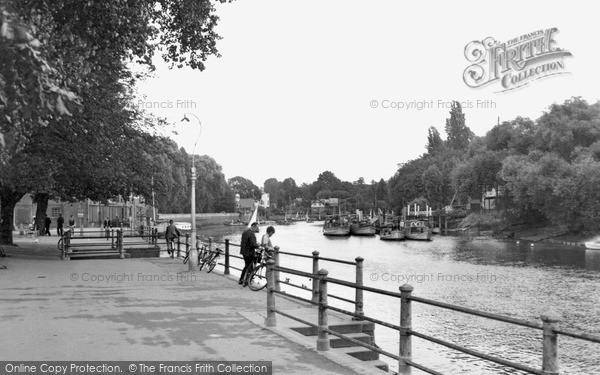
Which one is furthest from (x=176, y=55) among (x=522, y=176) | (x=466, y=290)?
(x=522, y=176)

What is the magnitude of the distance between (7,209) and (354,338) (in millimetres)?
25767

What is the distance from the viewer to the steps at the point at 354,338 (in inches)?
378

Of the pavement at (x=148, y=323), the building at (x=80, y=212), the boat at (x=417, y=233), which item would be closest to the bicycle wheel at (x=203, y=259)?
the pavement at (x=148, y=323)

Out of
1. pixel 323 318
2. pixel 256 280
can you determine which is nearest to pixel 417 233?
pixel 256 280

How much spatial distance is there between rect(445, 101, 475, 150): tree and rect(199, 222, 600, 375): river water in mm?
81896

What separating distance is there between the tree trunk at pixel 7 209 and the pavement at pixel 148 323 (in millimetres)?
11850

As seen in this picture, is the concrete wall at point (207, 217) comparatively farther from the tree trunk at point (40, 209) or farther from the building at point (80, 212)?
the tree trunk at point (40, 209)

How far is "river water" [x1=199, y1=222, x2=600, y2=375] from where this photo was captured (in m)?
17.1

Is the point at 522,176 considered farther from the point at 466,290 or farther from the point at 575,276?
the point at 466,290

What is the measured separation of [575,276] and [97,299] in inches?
1188

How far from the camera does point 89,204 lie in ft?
258

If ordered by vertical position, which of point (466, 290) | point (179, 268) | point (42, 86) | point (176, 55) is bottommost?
point (466, 290)

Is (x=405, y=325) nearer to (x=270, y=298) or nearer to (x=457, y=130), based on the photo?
(x=270, y=298)

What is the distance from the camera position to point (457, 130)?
13388 centimetres
